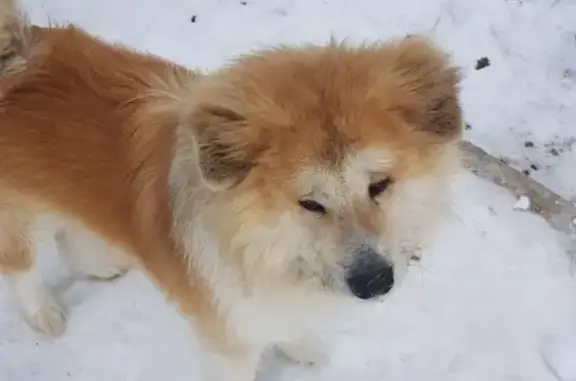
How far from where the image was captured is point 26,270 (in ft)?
10.5

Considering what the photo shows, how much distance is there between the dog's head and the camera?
6.94 feet

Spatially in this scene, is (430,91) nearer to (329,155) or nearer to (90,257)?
(329,155)

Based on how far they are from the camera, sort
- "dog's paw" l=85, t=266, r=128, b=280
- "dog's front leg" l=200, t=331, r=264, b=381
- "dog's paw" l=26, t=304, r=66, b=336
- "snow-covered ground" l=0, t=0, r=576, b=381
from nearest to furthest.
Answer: "dog's front leg" l=200, t=331, r=264, b=381 < "snow-covered ground" l=0, t=0, r=576, b=381 < "dog's paw" l=26, t=304, r=66, b=336 < "dog's paw" l=85, t=266, r=128, b=280

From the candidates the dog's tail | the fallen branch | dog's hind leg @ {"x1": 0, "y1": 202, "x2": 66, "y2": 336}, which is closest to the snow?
the fallen branch

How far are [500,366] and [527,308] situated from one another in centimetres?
26

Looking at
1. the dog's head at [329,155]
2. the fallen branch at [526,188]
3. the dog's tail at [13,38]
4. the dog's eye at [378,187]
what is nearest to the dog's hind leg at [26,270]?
the dog's tail at [13,38]

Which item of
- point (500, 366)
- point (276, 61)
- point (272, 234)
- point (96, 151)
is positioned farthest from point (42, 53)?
point (500, 366)

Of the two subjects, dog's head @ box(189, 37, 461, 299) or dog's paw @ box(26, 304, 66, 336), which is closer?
dog's head @ box(189, 37, 461, 299)

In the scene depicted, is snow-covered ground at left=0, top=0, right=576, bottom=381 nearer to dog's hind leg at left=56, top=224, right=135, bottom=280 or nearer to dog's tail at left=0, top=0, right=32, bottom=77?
dog's hind leg at left=56, top=224, right=135, bottom=280

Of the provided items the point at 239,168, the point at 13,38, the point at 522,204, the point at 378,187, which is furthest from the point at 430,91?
the point at 522,204

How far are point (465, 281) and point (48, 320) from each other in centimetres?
165

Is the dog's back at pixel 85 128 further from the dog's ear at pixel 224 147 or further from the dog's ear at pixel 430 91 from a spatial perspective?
the dog's ear at pixel 430 91

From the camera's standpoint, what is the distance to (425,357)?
320 cm

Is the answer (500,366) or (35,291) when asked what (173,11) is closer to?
(35,291)
